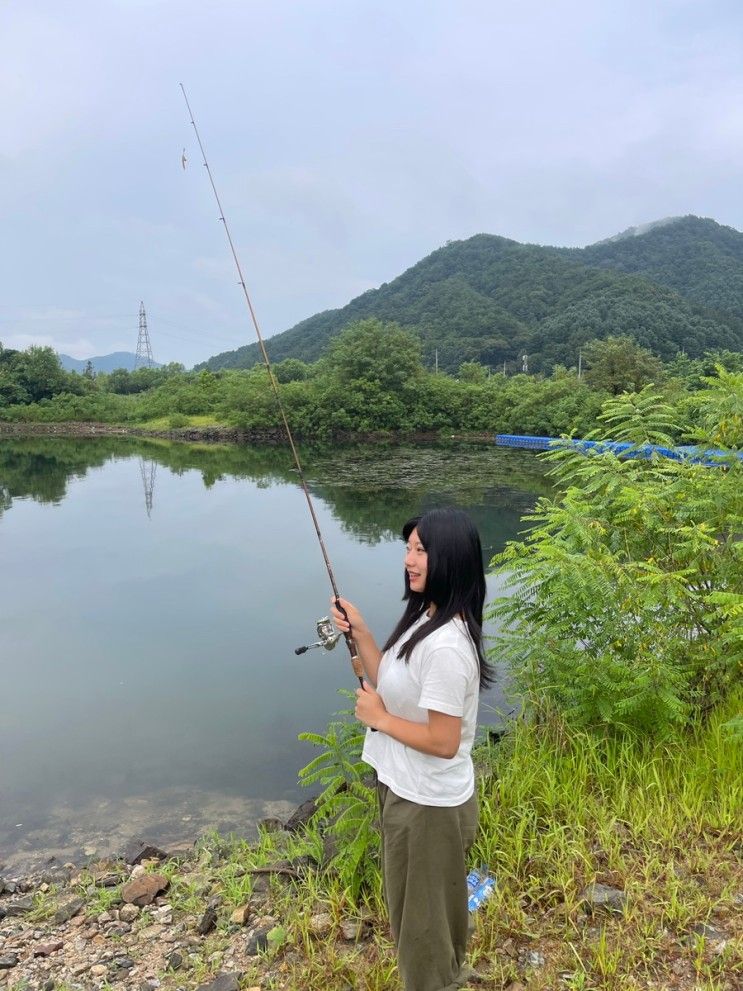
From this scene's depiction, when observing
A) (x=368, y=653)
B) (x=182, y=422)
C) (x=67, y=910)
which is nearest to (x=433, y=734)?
(x=368, y=653)

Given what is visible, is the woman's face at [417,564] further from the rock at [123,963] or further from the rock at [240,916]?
the rock at [123,963]

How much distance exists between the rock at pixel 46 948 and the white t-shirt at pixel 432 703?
2.32 metres

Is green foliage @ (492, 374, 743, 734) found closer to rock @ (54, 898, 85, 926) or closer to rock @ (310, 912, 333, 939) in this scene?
rock @ (310, 912, 333, 939)

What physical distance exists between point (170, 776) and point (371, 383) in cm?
3373

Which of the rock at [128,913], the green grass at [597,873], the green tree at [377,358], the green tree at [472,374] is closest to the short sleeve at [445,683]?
the green grass at [597,873]

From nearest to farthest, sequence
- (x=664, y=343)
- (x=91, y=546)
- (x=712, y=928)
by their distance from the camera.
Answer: (x=712, y=928) < (x=91, y=546) < (x=664, y=343)

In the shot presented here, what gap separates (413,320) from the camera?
7494 centimetres

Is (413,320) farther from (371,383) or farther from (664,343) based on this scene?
(371,383)

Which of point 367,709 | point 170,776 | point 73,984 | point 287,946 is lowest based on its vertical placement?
point 170,776

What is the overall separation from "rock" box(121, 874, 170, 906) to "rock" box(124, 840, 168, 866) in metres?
0.43

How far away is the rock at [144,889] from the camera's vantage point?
3.41 meters

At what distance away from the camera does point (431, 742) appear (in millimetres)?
1669

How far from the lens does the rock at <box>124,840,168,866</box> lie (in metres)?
4.02

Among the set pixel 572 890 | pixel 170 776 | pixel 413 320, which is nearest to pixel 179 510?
pixel 170 776
